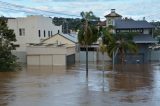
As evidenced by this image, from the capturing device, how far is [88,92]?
31281 mm

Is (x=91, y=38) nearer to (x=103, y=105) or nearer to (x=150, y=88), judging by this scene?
(x=150, y=88)

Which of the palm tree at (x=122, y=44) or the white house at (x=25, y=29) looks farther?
the white house at (x=25, y=29)

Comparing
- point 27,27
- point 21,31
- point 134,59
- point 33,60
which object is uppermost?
point 27,27

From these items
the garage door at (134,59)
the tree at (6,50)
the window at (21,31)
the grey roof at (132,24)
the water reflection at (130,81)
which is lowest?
the water reflection at (130,81)

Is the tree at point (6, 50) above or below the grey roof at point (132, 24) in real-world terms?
below

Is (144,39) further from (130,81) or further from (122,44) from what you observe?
(130,81)

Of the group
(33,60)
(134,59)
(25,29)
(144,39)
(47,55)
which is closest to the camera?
(47,55)

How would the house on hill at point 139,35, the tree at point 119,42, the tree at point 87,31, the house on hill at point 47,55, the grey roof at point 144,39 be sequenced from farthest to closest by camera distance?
1. the house on hill at point 139,35
2. the grey roof at point 144,39
3. the tree at point 119,42
4. the house on hill at point 47,55
5. the tree at point 87,31

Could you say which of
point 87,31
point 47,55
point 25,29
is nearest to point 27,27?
point 25,29

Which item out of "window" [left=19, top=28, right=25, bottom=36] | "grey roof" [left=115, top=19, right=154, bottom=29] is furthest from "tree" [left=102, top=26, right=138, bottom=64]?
"window" [left=19, top=28, right=25, bottom=36]

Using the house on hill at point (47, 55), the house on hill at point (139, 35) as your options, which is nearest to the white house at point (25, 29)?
the house on hill at point (47, 55)

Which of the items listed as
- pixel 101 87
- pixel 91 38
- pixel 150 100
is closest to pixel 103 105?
pixel 150 100

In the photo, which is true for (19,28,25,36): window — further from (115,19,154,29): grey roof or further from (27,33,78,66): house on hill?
(115,19,154,29): grey roof

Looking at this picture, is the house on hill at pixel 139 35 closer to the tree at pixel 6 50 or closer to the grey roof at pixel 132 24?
the grey roof at pixel 132 24
